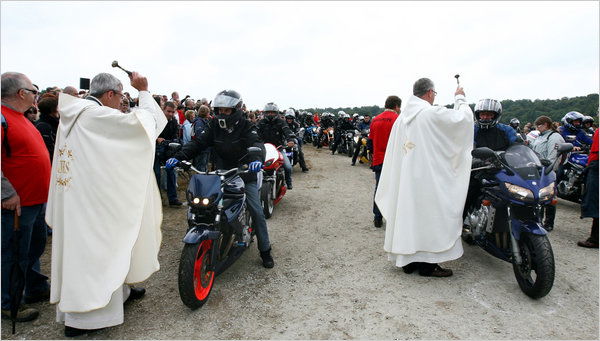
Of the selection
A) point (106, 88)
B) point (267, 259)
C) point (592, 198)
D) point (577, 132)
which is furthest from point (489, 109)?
point (577, 132)

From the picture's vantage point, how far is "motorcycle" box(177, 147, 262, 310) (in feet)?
11.1

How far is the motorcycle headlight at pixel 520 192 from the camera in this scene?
147 inches

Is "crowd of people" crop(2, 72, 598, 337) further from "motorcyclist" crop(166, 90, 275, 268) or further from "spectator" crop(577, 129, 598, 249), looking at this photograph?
"spectator" crop(577, 129, 598, 249)

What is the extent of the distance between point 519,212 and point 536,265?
1.79 ft

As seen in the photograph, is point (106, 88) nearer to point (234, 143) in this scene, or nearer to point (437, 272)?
point (234, 143)

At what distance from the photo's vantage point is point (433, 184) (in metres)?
4.16

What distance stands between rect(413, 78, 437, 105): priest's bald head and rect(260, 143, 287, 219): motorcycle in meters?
3.10

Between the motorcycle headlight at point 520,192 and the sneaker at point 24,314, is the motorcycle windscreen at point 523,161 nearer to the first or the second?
the motorcycle headlight at point 520,192

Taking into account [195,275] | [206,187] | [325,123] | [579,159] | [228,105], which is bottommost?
[195,275]

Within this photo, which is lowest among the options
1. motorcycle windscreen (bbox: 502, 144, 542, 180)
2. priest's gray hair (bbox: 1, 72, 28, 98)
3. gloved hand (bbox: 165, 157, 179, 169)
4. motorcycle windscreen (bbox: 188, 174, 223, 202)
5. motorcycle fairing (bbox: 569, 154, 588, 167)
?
motorcycle windscreen (bbox: 188, 174, 223, 202)

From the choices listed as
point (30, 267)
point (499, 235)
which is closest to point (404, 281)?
point (499, 235)

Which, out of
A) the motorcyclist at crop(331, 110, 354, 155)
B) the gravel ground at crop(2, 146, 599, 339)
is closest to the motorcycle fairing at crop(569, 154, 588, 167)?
the gravel ground at crop(2, 146, 599, 339)

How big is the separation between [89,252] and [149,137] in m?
1.04

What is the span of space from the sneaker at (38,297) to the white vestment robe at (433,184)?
3662 millimetres
